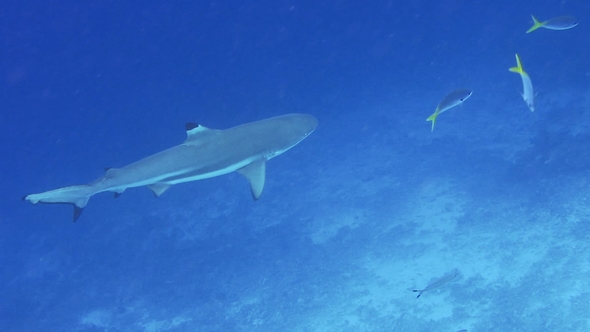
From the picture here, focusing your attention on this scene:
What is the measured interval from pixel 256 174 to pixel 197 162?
1.02 meters

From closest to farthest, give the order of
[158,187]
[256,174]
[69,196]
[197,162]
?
[69,196]
[197,162]
[158,187]
[256,174]

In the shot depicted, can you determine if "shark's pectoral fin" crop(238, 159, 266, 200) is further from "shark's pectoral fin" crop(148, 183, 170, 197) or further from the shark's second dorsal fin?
"shark's pectoral fin" crop(148, 183, 170, 197)

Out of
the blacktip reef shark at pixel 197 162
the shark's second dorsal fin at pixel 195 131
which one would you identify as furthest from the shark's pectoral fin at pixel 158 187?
the shark's second dorsal fin at pixel 195 131

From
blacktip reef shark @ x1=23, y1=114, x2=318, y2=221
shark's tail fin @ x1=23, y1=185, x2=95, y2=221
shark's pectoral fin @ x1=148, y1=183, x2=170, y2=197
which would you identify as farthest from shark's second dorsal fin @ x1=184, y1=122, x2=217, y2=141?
shark's tail fin @ x1=23, y1=185, x2=95, y2=221

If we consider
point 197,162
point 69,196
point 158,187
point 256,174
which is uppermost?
point 69,196

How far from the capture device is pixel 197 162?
6621mm

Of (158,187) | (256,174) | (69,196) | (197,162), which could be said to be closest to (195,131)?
(197,162)

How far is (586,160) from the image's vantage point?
33.2ft

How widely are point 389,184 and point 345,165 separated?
7.22 ft

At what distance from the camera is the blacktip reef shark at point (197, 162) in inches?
253

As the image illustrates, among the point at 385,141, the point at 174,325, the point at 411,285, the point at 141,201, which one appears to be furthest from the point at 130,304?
the point at 385,141

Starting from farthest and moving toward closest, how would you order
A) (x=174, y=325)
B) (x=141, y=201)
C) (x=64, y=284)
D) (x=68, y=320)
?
(x=141, y=201) < (x=64, y=284) < (x=68, y=320) < (x=174, y=325)

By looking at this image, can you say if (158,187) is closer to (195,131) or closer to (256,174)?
(195,131)

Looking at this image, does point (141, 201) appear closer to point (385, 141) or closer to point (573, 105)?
point (385, 141)
